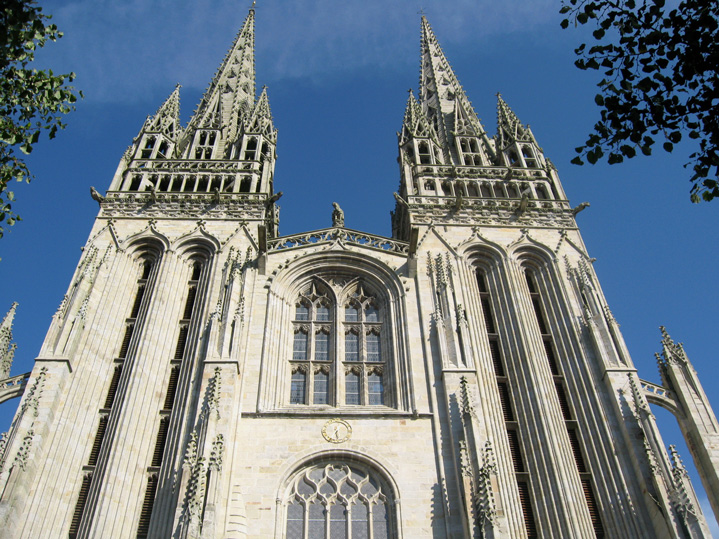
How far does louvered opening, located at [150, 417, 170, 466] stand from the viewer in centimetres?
1909

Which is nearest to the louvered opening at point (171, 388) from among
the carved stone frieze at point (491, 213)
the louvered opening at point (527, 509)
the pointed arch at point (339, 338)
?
the pointed arch at point (339, 338)

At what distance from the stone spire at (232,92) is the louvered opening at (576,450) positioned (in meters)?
20.7

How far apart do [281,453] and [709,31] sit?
13.5 m

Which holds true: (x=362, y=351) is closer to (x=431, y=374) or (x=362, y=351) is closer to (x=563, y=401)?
(x=431, y=374)

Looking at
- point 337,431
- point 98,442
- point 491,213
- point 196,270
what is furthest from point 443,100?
→ point 98,442

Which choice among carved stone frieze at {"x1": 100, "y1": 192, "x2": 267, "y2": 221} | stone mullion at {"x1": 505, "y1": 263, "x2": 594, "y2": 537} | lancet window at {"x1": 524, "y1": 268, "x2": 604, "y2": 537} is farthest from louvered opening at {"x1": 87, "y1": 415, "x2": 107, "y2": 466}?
lancet window at {"x1": 524, "y1": 268, "x2": 604, "y2": 537}

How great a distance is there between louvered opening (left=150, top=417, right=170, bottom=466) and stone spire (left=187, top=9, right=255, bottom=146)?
17.0 meters

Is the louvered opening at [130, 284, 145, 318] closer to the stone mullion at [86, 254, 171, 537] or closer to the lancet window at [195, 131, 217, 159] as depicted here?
the stone mullion at [86, 254, 171, 537]

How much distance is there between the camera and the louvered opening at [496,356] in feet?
71.6

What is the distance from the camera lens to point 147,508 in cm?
1803

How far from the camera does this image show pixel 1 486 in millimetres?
16719

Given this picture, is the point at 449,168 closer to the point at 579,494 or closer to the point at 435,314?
the point at 435,314

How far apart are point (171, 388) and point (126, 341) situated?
2560 mm

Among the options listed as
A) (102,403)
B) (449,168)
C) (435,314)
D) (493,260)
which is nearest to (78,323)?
(102,403)
